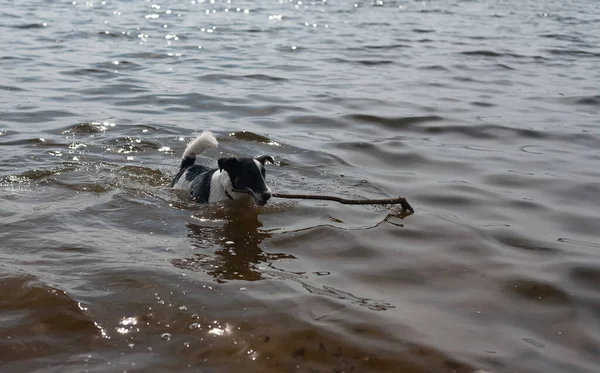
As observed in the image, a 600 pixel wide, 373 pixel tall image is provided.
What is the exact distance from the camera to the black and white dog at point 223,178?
24.6 feet

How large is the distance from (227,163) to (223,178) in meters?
0.26

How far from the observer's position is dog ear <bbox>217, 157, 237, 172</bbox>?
25.1ft

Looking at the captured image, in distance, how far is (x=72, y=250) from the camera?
19.7ft

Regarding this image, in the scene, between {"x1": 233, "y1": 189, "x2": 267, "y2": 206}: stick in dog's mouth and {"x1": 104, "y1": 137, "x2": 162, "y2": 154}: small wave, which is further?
{"x1": 104, "y1": 137, "x2": 162, "y2": 154}: small wave

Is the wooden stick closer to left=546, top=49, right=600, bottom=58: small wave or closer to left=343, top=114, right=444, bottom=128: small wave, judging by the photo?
left=343, top=114, right=444, bottom=128: small wave

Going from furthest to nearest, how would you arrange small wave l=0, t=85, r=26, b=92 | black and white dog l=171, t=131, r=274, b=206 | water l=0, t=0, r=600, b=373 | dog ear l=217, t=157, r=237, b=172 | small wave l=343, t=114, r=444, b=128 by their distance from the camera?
1. small wave l=0, t=85, r=26, b=92
2. small wave l=343, t=114, r=444, b=128
3. dog ear l=217, t=157, r=237, b=172
4. black and white dog l=171, t=131, r=274, b=206
5. water l=0, t=0, r=600, b=373

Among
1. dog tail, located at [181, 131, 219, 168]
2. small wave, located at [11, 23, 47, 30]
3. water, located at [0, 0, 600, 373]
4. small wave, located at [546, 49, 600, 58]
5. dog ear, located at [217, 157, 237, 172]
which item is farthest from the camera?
small wave, located at [11, 23, 47, 30]

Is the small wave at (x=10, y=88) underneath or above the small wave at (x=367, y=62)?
underneath

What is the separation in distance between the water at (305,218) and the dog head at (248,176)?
26 cm

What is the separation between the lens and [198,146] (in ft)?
27.4

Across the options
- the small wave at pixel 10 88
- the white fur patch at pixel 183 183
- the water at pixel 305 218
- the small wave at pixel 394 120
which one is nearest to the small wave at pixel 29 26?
the water at pixel 305 218

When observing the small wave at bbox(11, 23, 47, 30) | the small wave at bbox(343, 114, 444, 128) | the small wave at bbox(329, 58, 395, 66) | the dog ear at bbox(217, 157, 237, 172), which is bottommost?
the small wave at bbox(343, 114, 444, 128)

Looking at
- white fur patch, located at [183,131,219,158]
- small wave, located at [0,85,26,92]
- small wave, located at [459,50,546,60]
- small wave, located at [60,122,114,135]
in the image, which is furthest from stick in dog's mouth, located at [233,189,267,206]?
small wave, located at [459,50,546,60]

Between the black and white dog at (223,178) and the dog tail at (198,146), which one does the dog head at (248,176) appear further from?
the dog tail at (198,146)
